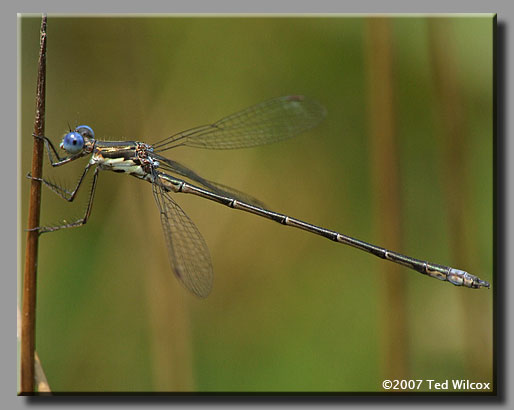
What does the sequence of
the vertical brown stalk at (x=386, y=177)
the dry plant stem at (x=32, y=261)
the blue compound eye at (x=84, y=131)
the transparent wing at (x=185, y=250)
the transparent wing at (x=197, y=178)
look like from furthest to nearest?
the vertical brown stalk at (x=386, y=177), the transparent wing at (x=197, y=178), the blue compound eye at (x=84, y=131), the transparent wing at (x=185, y=250), the dry plant stem at (x=32, y=261)

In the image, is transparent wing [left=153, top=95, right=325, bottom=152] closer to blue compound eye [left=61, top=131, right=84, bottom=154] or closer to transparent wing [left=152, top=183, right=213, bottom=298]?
transparent wing [left=152, top=183, right=213, bottom=298]

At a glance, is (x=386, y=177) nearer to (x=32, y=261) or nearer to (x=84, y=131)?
(x=84, y=131)

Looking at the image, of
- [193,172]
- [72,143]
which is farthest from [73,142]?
[193,172]

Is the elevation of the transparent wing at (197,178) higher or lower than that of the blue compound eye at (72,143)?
lower

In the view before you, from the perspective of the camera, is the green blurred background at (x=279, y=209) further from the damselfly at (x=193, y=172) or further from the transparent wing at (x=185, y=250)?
the transparent wing at (x=185, y=250)

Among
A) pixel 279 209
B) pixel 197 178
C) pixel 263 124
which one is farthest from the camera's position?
pixel 279 209

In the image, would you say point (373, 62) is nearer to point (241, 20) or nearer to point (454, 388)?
point (241, 20)

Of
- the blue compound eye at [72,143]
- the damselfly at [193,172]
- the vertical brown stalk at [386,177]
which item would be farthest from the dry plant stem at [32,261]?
the vertical brown stalk at [386,177]
